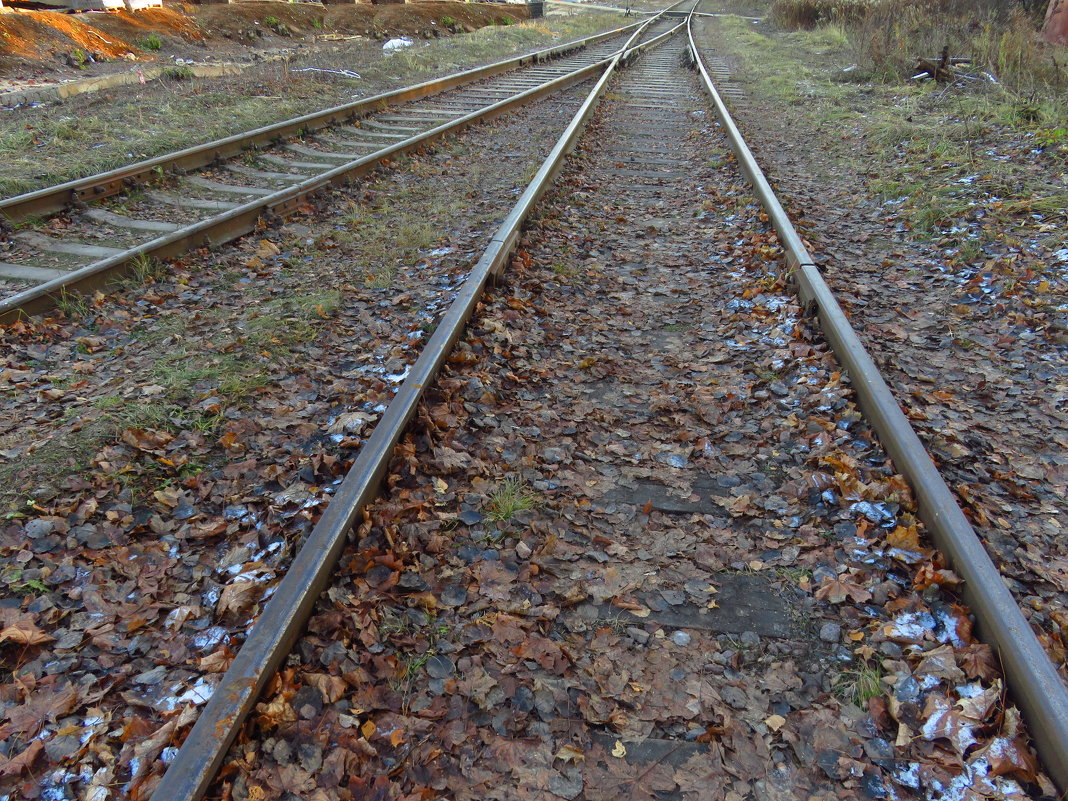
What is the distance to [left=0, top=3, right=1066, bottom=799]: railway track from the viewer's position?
2260 millimetres

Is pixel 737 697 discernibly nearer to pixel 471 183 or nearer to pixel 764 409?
pixel 764 409

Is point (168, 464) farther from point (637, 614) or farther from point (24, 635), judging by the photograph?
point (637, 614)

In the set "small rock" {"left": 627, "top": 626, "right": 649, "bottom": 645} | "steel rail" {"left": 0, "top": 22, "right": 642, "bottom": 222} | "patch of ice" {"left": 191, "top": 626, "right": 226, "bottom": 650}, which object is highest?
"steel rail" {"left": 0, "top": 22, "right": 642, "bottom": 222}

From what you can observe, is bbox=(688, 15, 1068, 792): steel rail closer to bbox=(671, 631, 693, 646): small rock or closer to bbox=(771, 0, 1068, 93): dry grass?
bbox=(671, 631, 693, 646): small rock

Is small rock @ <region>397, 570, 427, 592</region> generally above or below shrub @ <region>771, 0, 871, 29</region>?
below

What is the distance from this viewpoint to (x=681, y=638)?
275 centimetres

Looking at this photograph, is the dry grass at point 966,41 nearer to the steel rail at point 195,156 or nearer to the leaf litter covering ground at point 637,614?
the steel rail at point 195,156

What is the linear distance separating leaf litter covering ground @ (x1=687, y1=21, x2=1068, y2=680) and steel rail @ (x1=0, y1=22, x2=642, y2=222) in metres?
6.37

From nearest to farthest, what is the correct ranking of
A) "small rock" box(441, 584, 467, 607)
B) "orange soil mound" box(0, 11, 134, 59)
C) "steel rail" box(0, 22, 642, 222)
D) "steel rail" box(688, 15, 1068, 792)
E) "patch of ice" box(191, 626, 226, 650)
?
1. "steel rail" box(688, 15, 1068, 792)
2. "patch of ice" box(191, 626, 226, 650)
3. "small rock" box(441, 584, 467, 607)
4. "steel rail" box(0, 22, 642, 222)
5. "orange soil mound" box(0, 11, 134, 59)

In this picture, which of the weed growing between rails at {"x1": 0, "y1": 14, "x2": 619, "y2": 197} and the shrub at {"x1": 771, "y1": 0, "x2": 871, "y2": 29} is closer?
the weed growing between rails at {"x1": 0, "y1": 14, "x2": 619, "y2": 197}

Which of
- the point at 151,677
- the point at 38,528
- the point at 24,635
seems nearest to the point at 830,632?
the point at 151,677

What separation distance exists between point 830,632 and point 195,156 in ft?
26.9

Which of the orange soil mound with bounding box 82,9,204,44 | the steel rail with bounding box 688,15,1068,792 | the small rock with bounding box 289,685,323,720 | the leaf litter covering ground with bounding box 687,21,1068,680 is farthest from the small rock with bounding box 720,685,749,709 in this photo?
the orange soil mound with bounding box 82,9,204,44

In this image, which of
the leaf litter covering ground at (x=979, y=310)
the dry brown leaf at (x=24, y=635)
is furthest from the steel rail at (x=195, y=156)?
the leaf litter covering ground at (x=979, y=310)
